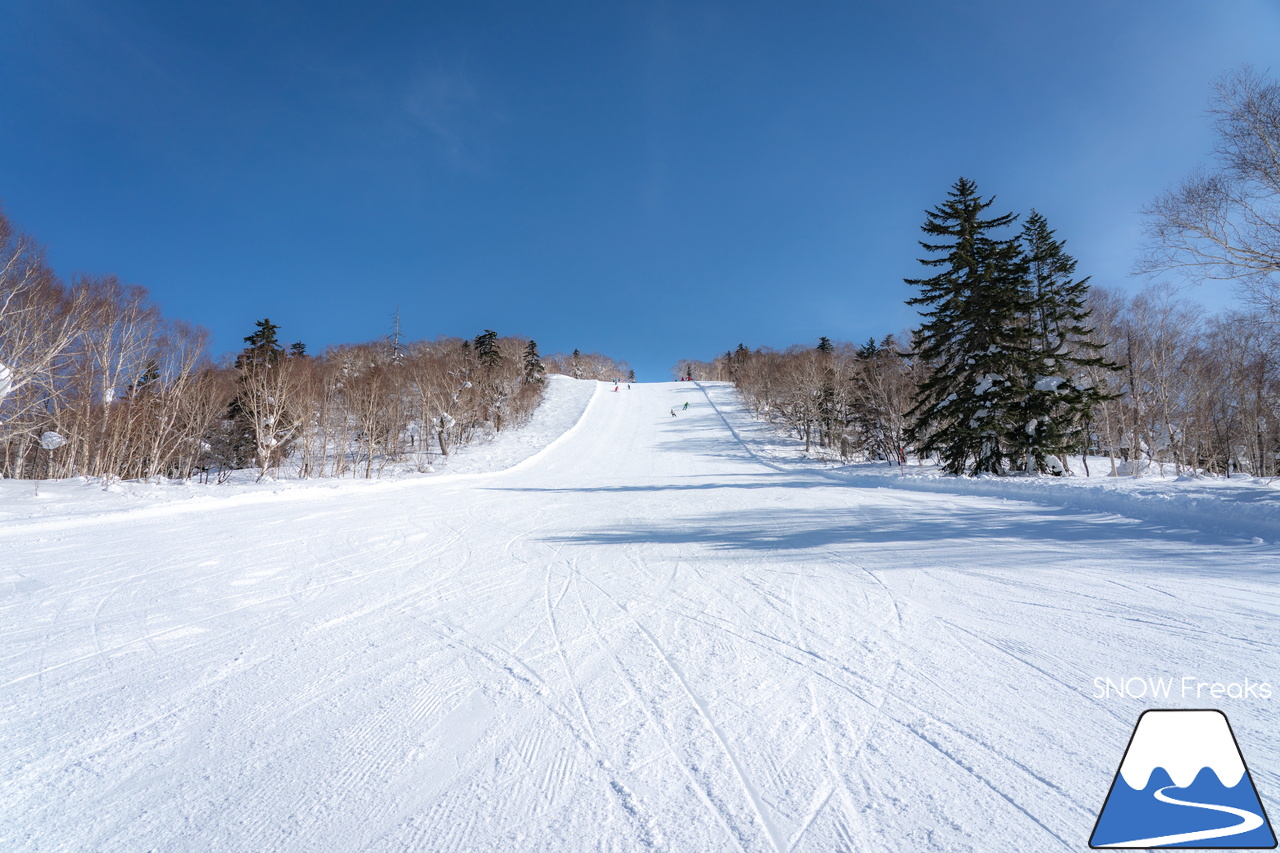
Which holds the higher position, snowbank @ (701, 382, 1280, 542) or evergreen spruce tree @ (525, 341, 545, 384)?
evergreen spruce tree @ (525, 341, 545, 384)

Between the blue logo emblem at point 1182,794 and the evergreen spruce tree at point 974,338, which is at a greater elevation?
the evergreen spruce tree at point 974,338

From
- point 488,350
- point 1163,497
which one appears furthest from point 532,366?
point 1163,497

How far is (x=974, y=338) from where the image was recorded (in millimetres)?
15992

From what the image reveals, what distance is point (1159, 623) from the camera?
3.35m

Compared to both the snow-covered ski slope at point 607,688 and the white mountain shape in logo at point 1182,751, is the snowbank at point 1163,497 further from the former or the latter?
the white mountain shape in logo at point 1182,751

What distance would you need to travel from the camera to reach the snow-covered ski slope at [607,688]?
5.69 feet

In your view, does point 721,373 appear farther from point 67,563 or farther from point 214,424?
point 67,563

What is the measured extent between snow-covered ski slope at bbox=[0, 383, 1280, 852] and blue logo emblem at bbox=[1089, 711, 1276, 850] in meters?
0.08

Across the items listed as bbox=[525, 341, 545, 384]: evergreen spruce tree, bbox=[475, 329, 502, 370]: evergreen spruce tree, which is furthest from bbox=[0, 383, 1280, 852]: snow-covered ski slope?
bbox=[525, 341, 545, 384]: evergreen spruce tree

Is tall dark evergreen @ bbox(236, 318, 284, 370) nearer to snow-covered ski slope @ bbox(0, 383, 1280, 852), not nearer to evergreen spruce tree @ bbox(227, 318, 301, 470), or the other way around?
evergreen spruce tree @ bbox(227, 318, 301, 470)

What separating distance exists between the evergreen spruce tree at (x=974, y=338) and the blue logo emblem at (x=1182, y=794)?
1576 centimetres

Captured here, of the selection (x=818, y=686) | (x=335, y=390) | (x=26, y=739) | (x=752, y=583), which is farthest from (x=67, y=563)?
(x=335, y=390)

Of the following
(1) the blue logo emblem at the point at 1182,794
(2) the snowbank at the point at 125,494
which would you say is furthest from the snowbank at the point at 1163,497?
(2) the snowbank at the point at 125,494

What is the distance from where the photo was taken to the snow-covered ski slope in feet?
5.69
